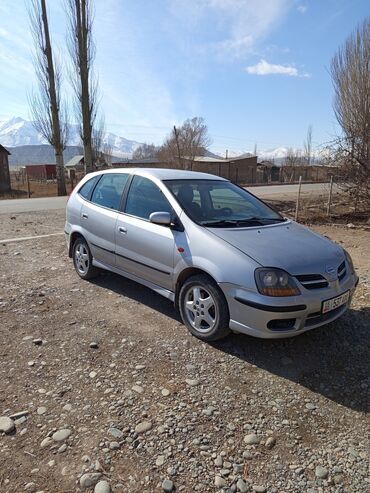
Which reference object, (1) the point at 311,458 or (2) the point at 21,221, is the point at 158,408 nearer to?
(1) the point at 311,458

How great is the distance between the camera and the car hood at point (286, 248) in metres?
3.11

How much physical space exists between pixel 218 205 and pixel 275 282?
1.44m

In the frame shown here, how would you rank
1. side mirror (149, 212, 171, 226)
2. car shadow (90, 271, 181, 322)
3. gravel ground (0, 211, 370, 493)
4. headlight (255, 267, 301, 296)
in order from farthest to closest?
car shadow (90, 271, 181, 322), side mirror (149, 212, 171, 226), headlight (255, 267, 301, 296), gravel ground (0, 211, 370, 493)

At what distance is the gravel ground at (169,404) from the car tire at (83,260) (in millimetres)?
791

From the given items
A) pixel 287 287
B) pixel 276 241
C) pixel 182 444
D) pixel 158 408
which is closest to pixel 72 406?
pixel 158 408

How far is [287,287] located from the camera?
3.01 metres

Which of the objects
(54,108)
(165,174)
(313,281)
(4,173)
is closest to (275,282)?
(313,281)

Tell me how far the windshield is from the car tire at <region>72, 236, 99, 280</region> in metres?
1.65

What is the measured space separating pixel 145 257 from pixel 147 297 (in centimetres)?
78

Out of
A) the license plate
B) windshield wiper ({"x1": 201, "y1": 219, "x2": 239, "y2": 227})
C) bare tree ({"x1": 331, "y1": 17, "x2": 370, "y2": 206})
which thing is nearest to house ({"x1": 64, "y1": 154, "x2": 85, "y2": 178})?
bare tree ({"x1": 331, "y1": 17, "x2": 370, "y2": 206})

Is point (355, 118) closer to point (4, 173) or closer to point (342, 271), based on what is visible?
point (342, 271)

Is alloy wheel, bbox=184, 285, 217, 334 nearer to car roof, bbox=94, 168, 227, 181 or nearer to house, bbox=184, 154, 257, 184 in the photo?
car roof, bbox=94, 168, 227, 181

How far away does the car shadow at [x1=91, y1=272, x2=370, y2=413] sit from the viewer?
113 inches

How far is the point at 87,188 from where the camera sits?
524 cm
